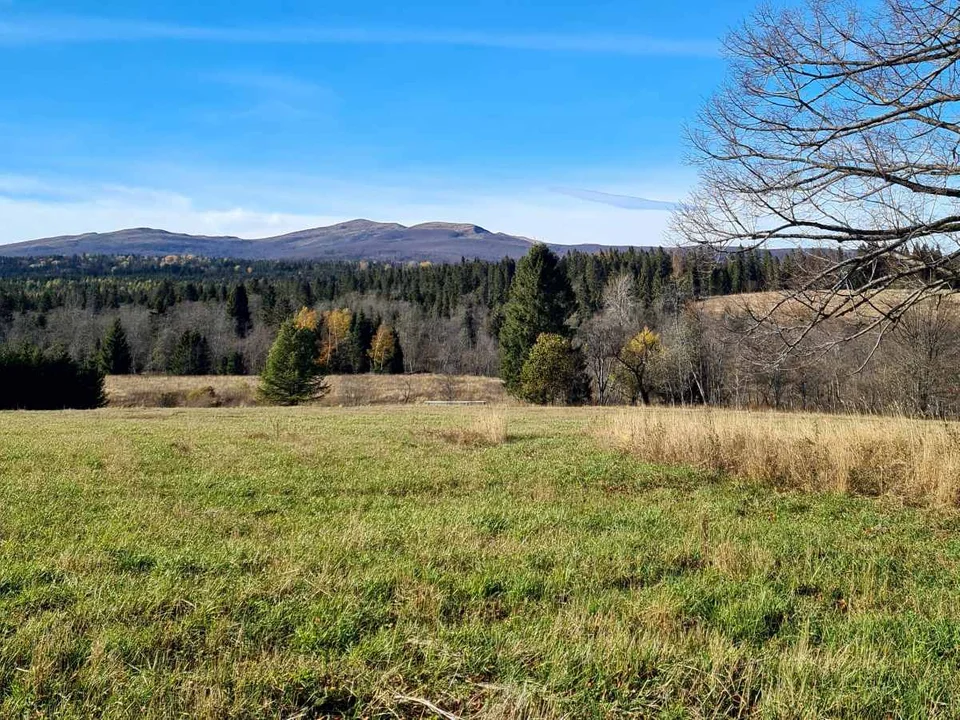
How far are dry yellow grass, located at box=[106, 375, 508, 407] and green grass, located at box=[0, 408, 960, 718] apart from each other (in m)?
31.5

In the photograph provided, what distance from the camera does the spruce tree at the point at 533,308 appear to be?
46906 millimetres

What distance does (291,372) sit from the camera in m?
38.8

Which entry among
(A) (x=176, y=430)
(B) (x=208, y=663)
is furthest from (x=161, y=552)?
(A) (x=176, y=430)

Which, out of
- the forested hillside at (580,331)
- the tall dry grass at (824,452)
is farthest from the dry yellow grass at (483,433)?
the forested hillside at (580,331)

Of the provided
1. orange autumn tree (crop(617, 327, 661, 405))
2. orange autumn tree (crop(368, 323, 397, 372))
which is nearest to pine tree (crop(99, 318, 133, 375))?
orange autumn tree (crop(368, 323, 397, 372))

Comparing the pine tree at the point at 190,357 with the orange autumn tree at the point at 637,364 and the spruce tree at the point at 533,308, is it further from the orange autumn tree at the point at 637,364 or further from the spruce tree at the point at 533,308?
the orange autumn tree at the point at 637,364

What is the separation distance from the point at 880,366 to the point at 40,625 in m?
35.8

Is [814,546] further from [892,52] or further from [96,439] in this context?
[96,439]

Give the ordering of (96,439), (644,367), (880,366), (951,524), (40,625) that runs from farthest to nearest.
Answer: (644,367)
(880,366)
(96,439)
(951,524)
(40,625)

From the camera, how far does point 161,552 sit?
5176mm

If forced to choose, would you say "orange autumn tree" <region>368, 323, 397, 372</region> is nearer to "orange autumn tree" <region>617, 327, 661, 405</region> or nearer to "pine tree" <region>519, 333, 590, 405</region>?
"pine tree" <region>519, 333, 590, 405</region>

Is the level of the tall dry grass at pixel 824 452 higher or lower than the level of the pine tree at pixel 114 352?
higher

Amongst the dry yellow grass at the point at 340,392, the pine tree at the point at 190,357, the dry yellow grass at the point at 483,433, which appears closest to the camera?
the dry yellow grass at the point at 483,433

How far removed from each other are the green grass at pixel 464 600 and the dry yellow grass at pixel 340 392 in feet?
103
